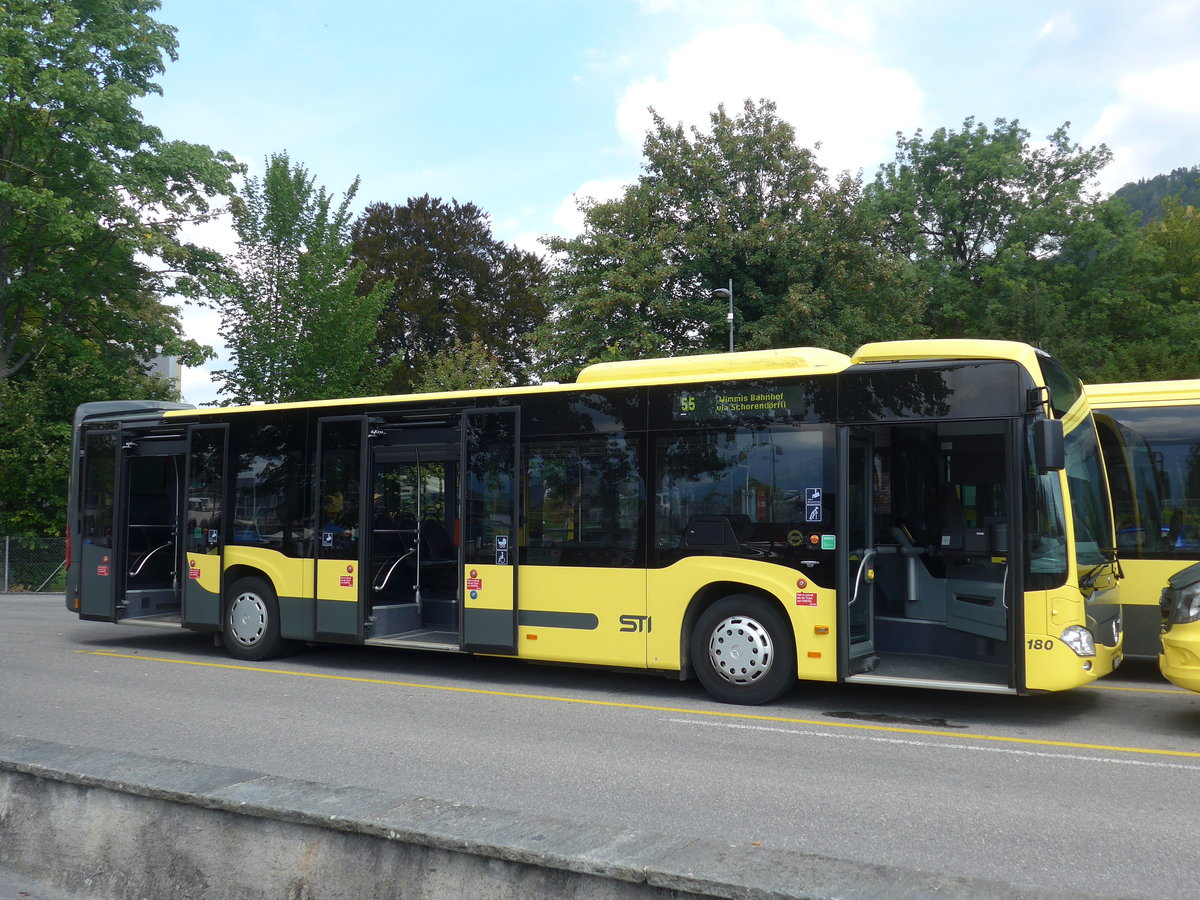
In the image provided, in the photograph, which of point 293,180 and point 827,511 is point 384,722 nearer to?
point 827,511

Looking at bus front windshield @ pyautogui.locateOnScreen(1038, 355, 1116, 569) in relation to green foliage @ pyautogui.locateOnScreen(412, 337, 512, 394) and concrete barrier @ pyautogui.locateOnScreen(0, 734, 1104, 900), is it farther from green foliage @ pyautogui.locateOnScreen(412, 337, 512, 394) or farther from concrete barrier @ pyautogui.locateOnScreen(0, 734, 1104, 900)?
green foliage @ pyautogui.locateOnScreen(412, 337, 512, 394)

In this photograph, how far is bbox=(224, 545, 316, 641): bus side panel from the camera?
40.0 ft

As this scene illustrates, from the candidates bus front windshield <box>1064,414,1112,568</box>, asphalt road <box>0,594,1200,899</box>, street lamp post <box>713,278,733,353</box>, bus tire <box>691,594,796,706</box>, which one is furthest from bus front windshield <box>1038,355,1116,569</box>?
street lamp post <box>713,278,733,353</box>

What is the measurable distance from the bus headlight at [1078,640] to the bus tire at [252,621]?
8737 mm

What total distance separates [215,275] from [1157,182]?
102 m

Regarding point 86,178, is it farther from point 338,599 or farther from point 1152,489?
point 1152,489

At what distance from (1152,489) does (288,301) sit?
71.3 ft

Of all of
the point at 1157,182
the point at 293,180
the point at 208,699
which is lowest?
the point at 208,699

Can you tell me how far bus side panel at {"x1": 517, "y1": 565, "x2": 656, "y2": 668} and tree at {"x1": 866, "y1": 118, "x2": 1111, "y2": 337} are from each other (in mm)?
32022

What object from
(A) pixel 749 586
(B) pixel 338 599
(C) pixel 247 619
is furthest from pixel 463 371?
(A) pixel 749 586

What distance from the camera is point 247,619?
502 inches

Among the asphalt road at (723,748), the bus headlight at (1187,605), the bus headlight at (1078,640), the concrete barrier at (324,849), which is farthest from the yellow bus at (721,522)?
the concrete barrier at (324,849)

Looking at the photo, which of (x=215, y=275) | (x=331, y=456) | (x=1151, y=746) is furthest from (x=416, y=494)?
(x=215, y=275)

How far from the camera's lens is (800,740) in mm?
8133
